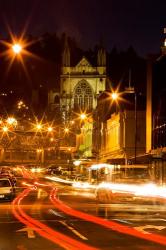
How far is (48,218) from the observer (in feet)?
70.9

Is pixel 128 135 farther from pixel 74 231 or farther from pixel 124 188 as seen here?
pixel 74 231

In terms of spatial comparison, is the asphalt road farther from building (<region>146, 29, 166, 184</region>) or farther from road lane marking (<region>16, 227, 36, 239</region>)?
building (<region>146, 29, 166, 184</region>)

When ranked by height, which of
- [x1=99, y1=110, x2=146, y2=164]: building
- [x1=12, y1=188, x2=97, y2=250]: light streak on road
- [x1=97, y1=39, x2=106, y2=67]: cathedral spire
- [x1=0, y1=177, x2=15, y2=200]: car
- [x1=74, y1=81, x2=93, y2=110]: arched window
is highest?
[x1=97, y1=39, x2=106, y2=67]: cathedral spire

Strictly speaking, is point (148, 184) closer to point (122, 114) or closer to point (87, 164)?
point (122, 114)

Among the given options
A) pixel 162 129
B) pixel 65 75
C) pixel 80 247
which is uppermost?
pixel 65 75

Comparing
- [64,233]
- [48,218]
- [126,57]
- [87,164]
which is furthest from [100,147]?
[126,57]

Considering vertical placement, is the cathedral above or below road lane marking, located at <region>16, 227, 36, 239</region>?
above

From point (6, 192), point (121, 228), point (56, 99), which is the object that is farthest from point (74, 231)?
point (56, 99)

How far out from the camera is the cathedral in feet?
544

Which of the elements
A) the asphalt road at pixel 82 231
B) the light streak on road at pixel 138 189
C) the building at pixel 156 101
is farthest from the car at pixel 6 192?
the building at pixel 156 101

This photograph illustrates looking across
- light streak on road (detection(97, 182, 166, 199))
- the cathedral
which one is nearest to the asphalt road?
light streak on road (detection(97, 182, 166, 199))

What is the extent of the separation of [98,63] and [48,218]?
501 feet

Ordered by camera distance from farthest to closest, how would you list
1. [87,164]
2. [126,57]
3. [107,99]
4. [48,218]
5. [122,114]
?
[126,57] → [107,99] → [87,164] → [122,114] → [48,218]

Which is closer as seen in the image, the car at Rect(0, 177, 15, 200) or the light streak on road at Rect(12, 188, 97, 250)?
the light streak on road at Rect(12, 188, 97, 250)
